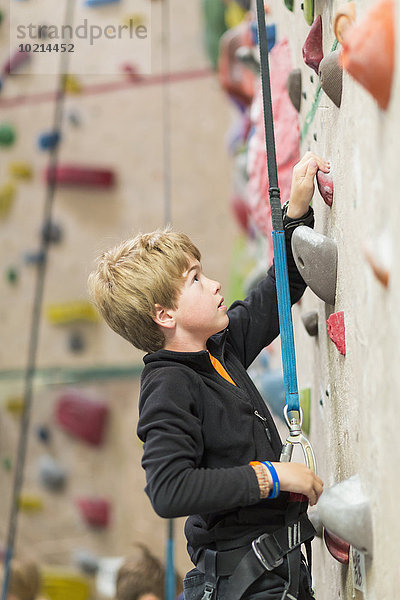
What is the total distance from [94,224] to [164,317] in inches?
70.0

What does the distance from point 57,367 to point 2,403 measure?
219mm

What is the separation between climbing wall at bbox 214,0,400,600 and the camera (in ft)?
1.87

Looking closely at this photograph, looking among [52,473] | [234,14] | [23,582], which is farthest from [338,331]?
[52,473]

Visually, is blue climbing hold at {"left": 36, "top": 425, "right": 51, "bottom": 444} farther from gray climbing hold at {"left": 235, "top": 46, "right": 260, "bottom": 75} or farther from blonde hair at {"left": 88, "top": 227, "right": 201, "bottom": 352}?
blonde hair at {"left": 88, "top": 227, "right": 201, "bottom": 352}

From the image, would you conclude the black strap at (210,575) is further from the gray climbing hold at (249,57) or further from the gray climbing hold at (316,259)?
the gray climbing hold at (249,57)

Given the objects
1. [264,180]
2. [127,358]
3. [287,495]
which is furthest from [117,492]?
[287,495]

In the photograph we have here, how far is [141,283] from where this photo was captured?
0.84 meters

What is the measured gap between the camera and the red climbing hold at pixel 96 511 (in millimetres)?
2463

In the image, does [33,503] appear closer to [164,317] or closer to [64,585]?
[64,585]

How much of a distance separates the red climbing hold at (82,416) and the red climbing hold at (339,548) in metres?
1.67

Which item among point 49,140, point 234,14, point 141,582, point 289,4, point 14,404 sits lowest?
point 141,582

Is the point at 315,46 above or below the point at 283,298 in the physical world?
above

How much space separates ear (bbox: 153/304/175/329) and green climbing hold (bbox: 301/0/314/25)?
427mm

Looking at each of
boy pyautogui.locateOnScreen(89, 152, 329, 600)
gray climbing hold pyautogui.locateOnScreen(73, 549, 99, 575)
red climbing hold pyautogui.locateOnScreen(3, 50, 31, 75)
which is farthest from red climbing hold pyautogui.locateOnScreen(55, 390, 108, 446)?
boy pyautogui.locateOnScreen(89, 152, 329, 600)
